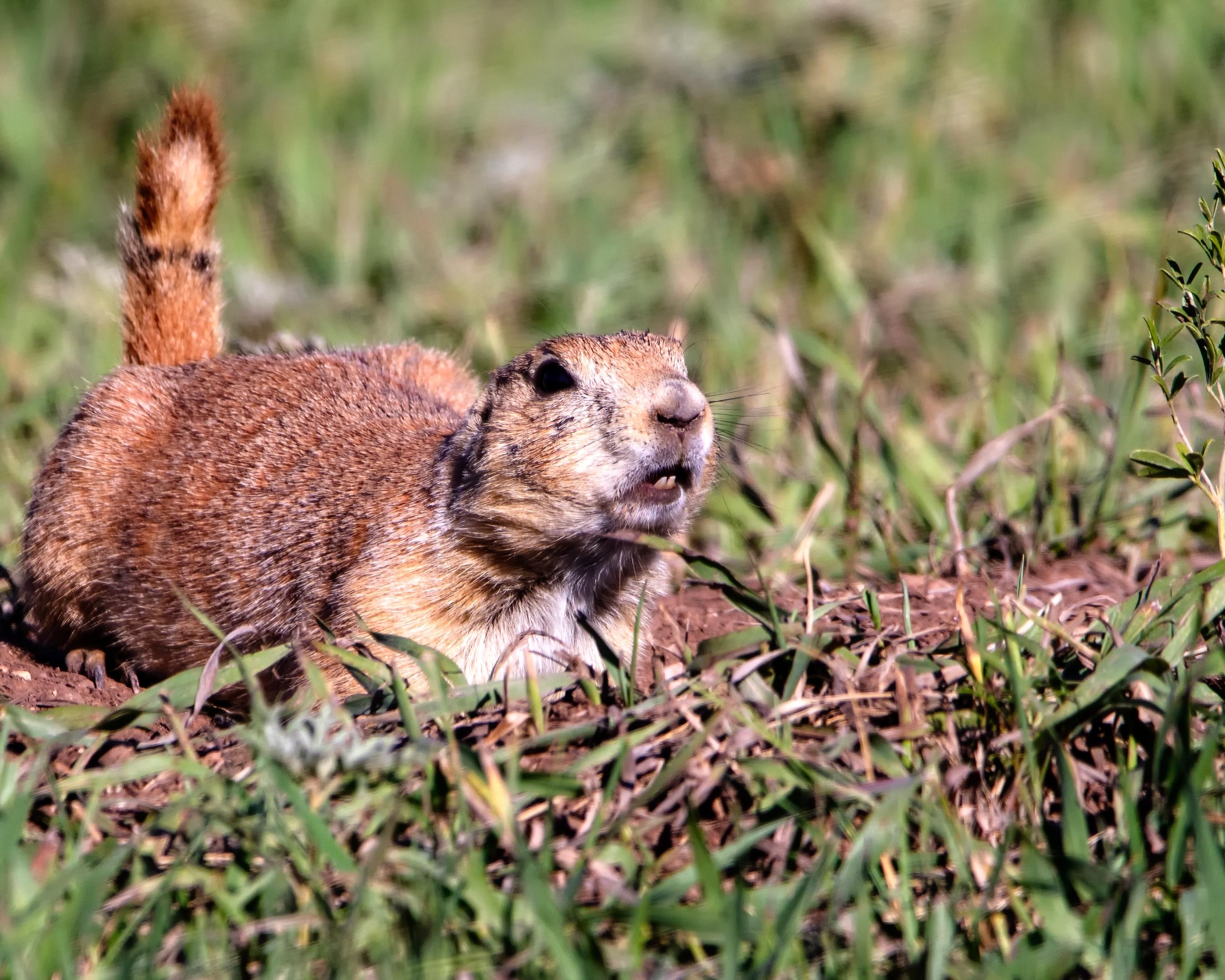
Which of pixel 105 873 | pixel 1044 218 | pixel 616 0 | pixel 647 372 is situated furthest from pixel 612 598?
pixel 616 0

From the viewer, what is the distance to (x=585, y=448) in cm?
357

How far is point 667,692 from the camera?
10.0 feet

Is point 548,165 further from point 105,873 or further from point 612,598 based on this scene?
point 105,873

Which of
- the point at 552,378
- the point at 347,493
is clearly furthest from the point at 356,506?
the point at 552,378

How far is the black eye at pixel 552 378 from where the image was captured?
374 centimetres

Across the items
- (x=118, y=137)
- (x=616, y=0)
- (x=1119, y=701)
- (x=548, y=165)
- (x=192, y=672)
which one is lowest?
(x=1119, y=701)

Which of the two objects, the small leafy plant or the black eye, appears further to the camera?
the black eye

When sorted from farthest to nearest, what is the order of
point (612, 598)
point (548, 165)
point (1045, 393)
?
point (548, 165)
point (1045, 393)
point (612, 598)

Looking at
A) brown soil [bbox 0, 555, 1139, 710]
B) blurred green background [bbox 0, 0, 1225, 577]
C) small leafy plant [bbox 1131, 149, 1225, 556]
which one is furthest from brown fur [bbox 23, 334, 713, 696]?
small leafy plant [bbox 1131, 149, 1225, 556]

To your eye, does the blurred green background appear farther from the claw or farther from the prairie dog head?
the prairie dog head

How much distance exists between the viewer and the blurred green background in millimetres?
5539

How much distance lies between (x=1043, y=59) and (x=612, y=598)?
5284 millimetres

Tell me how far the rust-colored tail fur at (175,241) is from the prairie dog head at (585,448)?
144 cm

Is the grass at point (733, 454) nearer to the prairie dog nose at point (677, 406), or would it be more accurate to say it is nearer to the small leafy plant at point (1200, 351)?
the small leafy plant at point (1200, 351)
